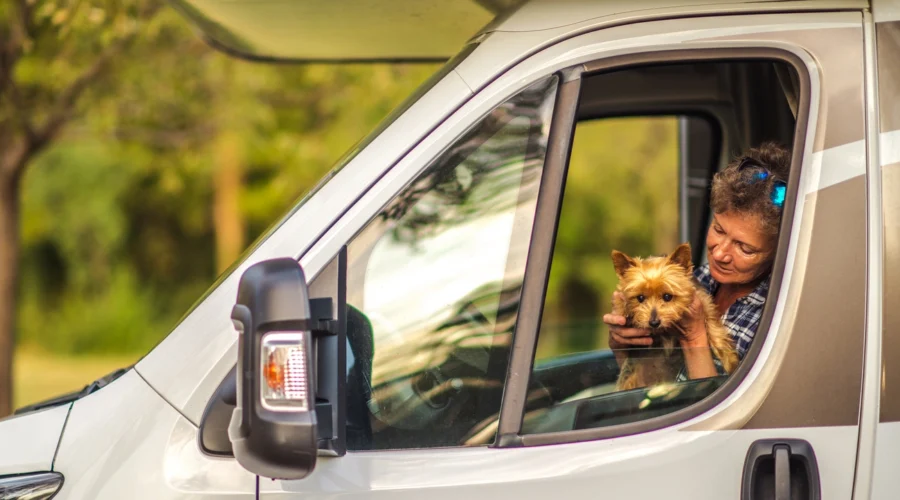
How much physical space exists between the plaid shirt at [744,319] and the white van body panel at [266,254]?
2.77 ft

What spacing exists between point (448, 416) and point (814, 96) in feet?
3.55

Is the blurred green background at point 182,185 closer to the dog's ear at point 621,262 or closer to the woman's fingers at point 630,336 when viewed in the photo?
the dog's ear at point 621,262

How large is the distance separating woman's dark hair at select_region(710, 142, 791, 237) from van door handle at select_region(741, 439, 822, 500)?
69 cm

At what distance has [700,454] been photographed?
7.00ft

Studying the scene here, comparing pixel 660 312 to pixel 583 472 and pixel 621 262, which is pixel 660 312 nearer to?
pixel 621 262

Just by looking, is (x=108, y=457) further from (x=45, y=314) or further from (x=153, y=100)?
(x=45, y=314)

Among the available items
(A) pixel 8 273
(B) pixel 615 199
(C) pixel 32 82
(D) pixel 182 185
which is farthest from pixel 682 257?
(B) pixel 615 199

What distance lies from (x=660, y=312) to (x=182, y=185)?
9390mm

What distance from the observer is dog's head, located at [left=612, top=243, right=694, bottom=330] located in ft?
8.64

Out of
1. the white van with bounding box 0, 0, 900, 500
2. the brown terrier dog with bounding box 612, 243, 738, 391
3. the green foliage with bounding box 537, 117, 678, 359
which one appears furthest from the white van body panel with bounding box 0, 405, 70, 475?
the green foliage with bounding box 537, 117, 678, 359

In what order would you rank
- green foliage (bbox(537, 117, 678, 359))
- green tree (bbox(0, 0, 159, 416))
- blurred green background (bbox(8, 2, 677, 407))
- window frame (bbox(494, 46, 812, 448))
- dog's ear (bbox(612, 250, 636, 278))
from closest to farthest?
window frame (bbox(494, 46, 812, 448)), dog's ear (bbox(612, 250, 636, 278)), green tree (bbox(0, 0, 159, 416)), blurred green background (bbox(8, 2, 677, 407)), green foliage (bbox(537, 117, 678, 359))

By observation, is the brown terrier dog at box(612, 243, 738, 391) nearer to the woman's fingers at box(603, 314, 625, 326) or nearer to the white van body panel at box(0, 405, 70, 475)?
the woman's fingers at box(603, 314, 625, 326)

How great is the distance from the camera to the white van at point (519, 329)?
83.9 inches

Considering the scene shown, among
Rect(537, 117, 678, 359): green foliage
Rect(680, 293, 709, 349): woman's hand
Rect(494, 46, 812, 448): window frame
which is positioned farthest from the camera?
Rect(537, 117, 678, 359): green foliage
